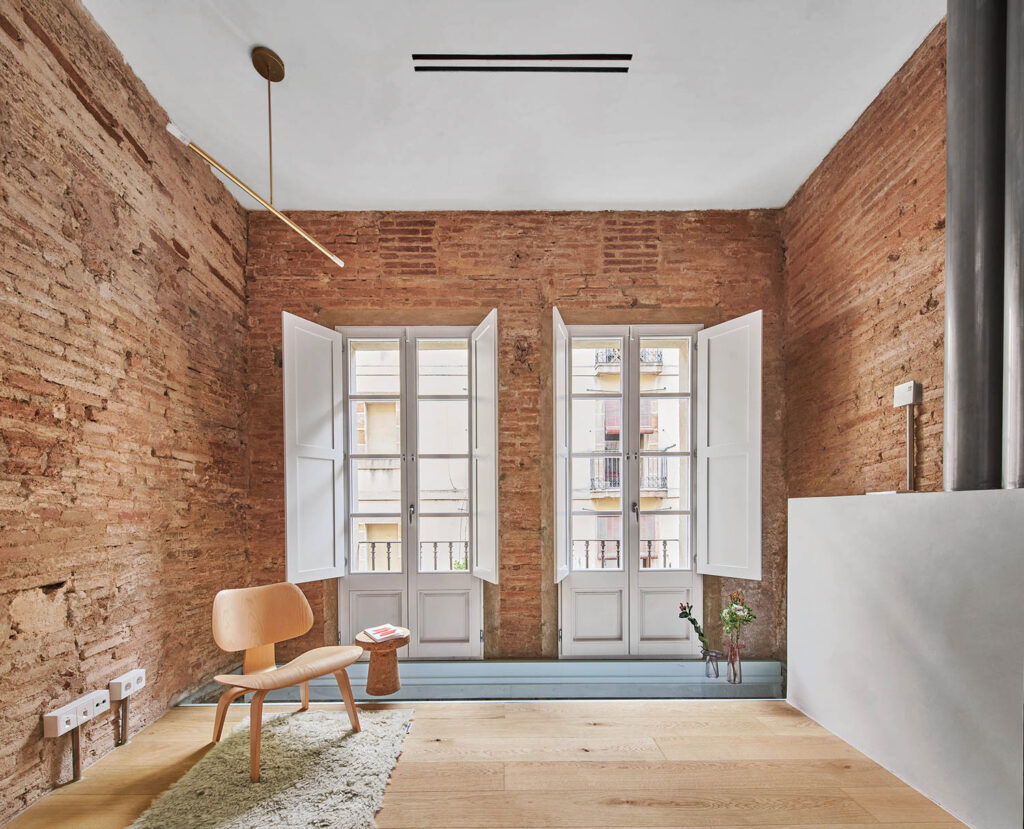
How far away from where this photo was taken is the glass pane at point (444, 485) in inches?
165

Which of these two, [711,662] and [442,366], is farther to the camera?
[442,366]

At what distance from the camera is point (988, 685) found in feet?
5.82

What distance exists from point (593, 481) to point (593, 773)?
2.14 m

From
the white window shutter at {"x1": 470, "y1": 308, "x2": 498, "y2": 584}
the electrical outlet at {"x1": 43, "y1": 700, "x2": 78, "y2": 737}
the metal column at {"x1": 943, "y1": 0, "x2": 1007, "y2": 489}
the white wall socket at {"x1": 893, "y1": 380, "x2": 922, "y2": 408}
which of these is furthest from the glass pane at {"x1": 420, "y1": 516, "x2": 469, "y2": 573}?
the metal column at {"x1": 943, "y1": 0, "x2": 1007, "y2": 489}

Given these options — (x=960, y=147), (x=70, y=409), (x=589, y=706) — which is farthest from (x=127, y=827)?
(x=960, y=147)

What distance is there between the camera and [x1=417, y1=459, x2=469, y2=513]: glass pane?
4195 millimetres

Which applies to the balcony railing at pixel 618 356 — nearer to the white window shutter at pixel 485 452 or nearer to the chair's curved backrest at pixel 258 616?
the white window shutter at pixel 485 452

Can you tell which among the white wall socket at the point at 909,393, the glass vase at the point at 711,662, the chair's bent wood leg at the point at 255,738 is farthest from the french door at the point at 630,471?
the chair's bent wood leg at the point at 255,738

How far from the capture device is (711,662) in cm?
388

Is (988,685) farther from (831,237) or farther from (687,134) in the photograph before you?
(687,134)

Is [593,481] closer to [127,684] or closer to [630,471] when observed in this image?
[630,471]

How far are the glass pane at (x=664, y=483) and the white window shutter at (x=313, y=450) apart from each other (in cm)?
246

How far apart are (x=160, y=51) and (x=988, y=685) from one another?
4.50m

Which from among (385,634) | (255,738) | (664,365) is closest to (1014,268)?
→ (664,365)
